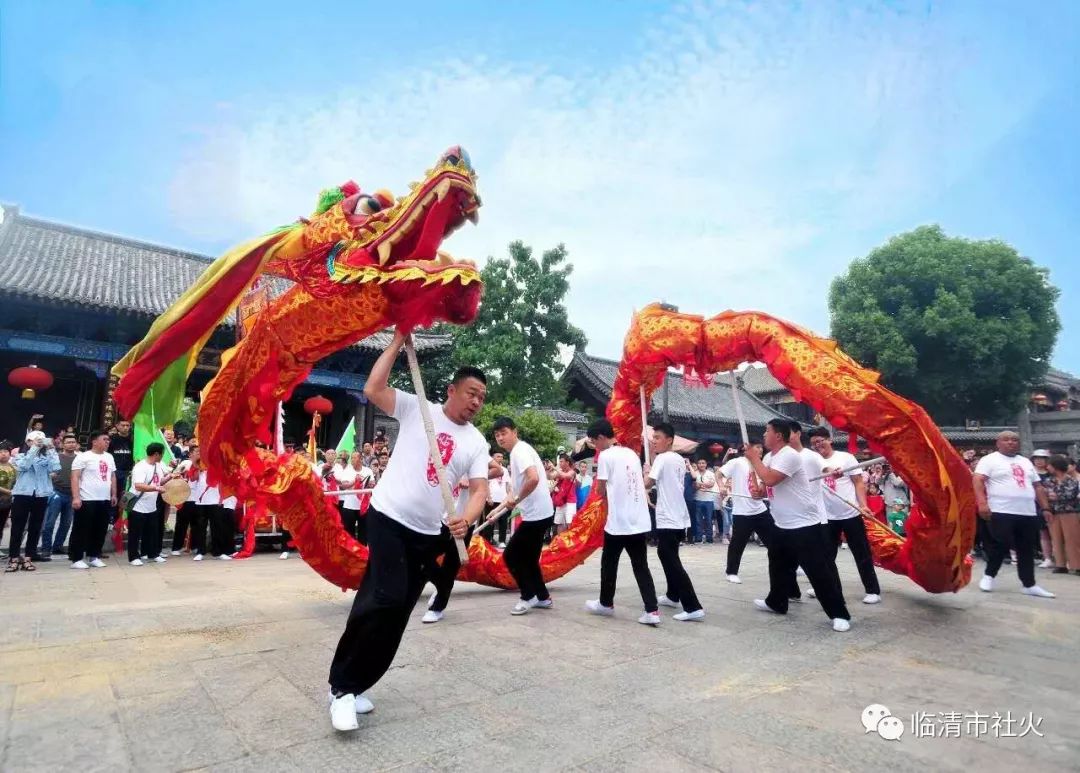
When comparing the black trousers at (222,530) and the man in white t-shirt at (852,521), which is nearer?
the man in white t-shirt at (852,521)

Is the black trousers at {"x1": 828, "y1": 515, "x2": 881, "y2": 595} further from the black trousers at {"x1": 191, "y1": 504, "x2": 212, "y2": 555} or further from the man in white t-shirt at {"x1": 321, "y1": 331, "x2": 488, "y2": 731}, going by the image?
the black trousers at {"x1": 191, "y1": 504, "x2": 212, "y2": 555}

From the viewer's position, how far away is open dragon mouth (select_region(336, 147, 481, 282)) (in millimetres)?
3242

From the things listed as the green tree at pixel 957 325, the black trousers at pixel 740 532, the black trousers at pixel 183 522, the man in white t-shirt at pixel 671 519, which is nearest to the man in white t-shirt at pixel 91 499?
the black trousers at pixel 183 522

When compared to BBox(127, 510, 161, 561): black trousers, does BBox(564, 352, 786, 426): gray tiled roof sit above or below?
above

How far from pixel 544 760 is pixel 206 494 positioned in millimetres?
8084

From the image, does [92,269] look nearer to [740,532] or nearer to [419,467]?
[740,532]

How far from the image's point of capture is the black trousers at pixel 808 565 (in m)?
4.68

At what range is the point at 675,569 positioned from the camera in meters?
4.96

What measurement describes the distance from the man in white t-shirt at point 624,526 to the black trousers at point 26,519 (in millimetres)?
6711

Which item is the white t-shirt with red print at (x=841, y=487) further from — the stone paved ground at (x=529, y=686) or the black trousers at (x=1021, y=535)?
the black trousers at (x=1021, y=535)

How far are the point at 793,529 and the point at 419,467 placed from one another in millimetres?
3311

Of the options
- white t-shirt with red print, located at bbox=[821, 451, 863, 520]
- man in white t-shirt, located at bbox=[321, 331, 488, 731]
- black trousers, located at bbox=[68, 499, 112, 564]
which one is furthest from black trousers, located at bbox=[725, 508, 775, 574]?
black trousers, located at bbox=[68, 499, 112, 564]

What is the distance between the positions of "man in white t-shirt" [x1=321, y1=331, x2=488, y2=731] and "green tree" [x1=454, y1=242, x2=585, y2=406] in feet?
55.6

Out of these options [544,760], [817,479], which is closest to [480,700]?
[544,760]
